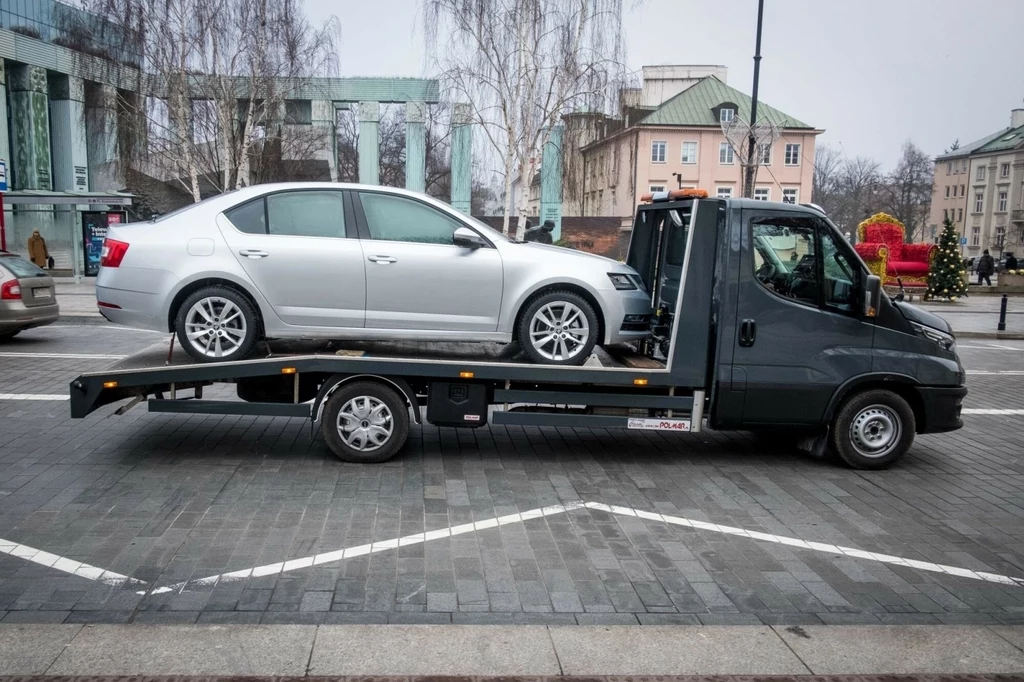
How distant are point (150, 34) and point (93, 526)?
26.5 meters

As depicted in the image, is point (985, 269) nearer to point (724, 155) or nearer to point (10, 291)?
point (724, 155)

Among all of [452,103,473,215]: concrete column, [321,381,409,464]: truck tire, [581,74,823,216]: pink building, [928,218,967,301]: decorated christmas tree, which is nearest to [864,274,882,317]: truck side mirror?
[321,381,409,464]: truck tire

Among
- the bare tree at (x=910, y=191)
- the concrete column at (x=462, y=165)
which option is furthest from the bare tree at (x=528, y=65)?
the bare tree at (x=910, y=191)

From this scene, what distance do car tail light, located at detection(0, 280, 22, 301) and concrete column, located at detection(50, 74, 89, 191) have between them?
1275 inches

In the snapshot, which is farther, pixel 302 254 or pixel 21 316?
pixel 21 316

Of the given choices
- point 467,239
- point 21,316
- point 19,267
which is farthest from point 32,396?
point 467,239

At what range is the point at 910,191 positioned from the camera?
8738 cm

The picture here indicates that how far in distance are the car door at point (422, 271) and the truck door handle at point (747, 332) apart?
79.2 inches

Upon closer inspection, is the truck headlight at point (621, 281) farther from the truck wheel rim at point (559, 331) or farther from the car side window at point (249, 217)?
the car side window at point (249, 217)

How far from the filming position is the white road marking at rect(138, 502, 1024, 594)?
16.6 feet

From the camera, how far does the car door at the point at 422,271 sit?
7172mm

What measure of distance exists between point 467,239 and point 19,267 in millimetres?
10472

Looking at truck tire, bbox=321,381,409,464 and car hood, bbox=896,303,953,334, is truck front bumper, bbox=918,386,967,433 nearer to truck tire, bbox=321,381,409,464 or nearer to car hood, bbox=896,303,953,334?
car hood, bbox=896,303,953,334

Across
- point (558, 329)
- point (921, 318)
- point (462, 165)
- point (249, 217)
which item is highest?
point (462, 165)
